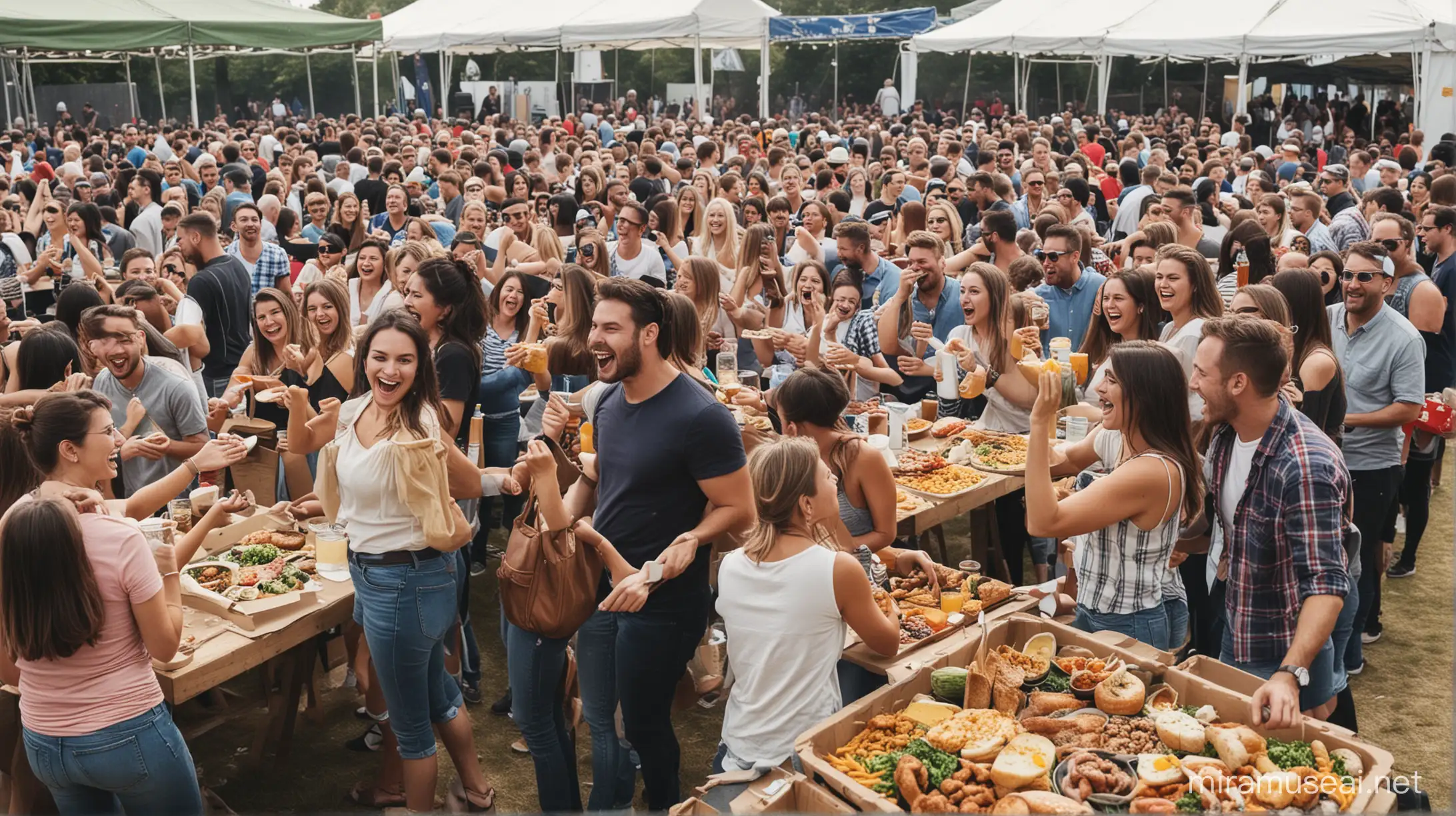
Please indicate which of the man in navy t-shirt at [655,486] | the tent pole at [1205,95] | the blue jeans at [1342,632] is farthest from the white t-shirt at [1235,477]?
the tent pole at [1205,95]

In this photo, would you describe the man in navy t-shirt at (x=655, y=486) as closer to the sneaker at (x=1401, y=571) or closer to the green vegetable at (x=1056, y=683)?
the green vegetable at (x=1056, y=683)

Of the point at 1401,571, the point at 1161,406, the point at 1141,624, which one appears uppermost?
the point at 1161,406

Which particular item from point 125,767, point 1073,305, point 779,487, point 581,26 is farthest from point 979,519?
point 581,26

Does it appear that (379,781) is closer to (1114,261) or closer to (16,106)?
(1114,261)

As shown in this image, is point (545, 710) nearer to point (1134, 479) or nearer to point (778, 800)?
point (778, 800)

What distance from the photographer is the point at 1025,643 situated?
362cm

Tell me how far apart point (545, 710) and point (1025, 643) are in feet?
4.76

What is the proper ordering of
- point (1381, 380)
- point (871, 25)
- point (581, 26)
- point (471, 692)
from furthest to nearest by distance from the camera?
point (871, 25), point (581, 26), point (1381, 380), point (471, 692)

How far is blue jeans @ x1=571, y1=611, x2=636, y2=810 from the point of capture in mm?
3738

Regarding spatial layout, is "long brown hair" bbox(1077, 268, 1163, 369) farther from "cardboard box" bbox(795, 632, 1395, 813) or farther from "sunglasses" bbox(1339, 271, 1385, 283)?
"cardboard box" bbox(795, 632, 1395, 813)

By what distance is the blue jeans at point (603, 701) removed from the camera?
147 inches

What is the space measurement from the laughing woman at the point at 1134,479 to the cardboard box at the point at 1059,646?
25cm

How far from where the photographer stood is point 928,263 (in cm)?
631

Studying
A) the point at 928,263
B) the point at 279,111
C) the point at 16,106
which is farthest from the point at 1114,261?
the point at 279,111
